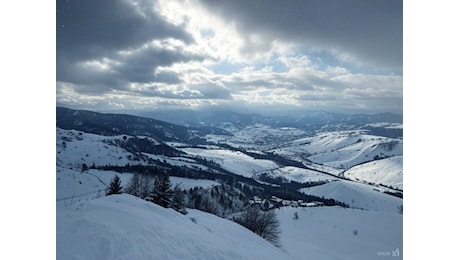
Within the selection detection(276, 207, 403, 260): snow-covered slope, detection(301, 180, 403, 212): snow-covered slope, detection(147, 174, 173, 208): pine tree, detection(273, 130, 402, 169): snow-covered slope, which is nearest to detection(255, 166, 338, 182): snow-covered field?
detection(301, 180, 403, 212): snow-covered slope

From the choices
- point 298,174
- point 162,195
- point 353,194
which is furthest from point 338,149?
point 162,195

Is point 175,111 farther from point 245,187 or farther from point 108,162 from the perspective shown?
point 245,187

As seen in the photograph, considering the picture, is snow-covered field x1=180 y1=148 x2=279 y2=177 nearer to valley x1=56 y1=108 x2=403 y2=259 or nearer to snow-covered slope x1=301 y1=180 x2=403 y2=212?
valley x1=56 y1=108 x2=403 y2=259

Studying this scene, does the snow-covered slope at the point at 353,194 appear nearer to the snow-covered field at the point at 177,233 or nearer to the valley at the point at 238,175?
the valley at the point at 238,175

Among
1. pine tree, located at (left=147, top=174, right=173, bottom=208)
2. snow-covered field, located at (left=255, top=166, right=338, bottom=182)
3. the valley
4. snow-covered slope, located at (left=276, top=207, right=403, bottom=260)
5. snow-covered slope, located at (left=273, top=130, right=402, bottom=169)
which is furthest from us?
snow-covered slope, located at (left=273, top=130, right=402, bottom=169)

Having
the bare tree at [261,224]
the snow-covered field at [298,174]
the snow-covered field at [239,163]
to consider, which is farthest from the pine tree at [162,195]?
the snow-covered field at [298,174]
